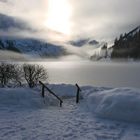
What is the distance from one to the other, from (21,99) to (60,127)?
6.29 m

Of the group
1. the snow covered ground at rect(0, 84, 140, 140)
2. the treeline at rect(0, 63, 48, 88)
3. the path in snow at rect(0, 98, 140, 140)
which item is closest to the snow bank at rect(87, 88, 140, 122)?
the snow covered ground at rect(0, 84, 140, 140)

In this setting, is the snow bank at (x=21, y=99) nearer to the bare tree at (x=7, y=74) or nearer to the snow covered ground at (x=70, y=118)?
the snow covered ground at (x=70, y=118)

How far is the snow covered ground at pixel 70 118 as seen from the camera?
1030 centimetres

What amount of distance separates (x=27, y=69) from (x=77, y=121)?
26.6 metres

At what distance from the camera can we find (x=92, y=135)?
1027cm

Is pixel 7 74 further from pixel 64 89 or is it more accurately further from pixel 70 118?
pixel 70 118

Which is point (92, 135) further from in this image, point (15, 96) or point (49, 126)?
point (15, 96)

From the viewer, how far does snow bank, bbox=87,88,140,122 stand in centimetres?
1291

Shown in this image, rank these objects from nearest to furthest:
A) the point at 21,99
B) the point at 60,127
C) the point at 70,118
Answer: the point at 60,127 < the point at 70,118 < the point at 21,99

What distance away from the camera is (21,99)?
17047 mm

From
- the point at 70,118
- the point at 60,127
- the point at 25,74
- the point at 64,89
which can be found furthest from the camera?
the point at 25,74

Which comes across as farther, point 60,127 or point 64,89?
point 64,89

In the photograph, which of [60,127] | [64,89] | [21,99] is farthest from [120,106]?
[64,89]

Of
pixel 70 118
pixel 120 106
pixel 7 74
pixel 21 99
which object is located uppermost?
pixel 7 74
